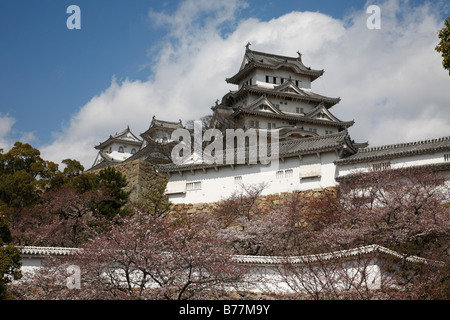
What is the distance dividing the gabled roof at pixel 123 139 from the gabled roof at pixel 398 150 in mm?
34822

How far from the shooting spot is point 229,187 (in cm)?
2720

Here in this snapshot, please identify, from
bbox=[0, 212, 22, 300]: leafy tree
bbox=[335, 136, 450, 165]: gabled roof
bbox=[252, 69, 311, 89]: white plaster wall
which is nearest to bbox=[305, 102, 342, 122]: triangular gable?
bbox=[252, 69, 311, 89]: white plaster wall

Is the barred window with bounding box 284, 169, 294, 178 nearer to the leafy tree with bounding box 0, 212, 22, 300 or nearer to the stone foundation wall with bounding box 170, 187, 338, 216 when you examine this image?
the stone foundation wall with bounding box 170, 187, 338, 216

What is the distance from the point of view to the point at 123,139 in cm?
5541

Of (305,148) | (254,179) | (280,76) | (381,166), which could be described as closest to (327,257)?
(381,166)

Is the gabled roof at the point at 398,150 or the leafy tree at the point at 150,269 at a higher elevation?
the gabled roof at the point at 398,150

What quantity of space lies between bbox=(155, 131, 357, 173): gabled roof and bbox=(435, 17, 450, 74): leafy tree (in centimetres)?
1107

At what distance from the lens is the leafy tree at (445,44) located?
14.1m

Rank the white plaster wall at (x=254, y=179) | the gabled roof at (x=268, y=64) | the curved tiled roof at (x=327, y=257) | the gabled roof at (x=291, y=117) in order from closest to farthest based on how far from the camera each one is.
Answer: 1. the curved tiled roof at (x=327, y=257)
2. the white plaster wall at (x=254, y=179)
3. the gabled roof at (x=291, y=117)
4. the gabled roof at (x=268, y=64)

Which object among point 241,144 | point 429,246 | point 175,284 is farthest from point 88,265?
point 241,144

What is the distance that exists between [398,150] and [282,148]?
639 centimetres

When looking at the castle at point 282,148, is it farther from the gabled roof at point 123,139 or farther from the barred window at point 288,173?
the gabled roof at point 123,139

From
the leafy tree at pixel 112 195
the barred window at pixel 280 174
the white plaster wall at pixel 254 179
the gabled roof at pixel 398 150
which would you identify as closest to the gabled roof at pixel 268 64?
the white plaster wall at pixel 254 179

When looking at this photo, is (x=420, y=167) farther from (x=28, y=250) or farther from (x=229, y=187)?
(x=28, y=250)
